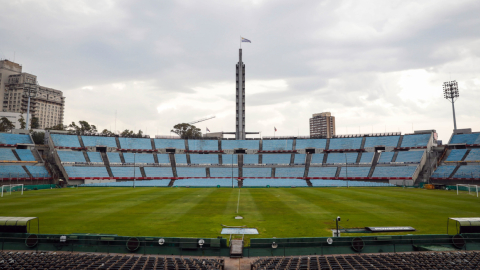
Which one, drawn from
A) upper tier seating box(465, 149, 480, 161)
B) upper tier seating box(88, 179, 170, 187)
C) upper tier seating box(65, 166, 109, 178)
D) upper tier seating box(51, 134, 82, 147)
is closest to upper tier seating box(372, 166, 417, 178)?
upper tier seating box(465, 149, 480, 161)

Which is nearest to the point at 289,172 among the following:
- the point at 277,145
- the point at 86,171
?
the point at 277,145

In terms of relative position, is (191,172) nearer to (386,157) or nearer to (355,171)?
(355,171)

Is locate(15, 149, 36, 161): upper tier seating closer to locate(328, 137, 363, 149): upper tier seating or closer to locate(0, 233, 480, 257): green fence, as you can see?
locate(0, 233, 480, 257): green fence

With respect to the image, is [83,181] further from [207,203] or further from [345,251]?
[345,251]

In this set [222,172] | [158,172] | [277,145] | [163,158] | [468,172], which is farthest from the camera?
[277,145]

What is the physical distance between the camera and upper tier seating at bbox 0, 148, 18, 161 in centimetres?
6756

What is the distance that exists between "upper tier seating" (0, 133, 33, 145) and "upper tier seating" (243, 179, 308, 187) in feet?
201

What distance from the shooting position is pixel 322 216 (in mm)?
29922

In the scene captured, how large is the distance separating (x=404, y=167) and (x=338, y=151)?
20046mm

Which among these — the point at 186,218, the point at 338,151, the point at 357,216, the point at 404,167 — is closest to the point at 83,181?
the point at 186,218

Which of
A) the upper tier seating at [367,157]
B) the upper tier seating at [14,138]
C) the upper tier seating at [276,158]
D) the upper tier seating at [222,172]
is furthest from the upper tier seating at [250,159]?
the upper tier seating at [14,138]

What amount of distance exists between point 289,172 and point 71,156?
6202 cm

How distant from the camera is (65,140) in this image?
80.6 meters

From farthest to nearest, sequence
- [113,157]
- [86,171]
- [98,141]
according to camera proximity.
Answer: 1. [98,141]
2. [113,157]
3. [86,171]
